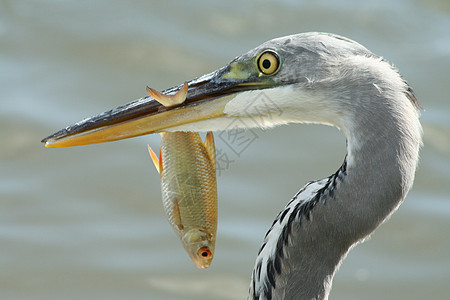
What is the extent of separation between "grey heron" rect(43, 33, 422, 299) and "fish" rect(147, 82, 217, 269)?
6cm

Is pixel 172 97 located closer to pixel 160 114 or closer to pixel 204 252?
pixel 160 114

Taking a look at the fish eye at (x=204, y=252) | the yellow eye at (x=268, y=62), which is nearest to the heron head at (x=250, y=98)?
the yellow eye at (x=268, y=62)

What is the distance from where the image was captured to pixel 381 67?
2.69 metres

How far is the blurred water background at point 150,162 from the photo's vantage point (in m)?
4.45

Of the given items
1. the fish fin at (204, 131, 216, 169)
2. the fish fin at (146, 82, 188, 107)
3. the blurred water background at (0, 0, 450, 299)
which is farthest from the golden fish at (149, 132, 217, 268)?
the blurred water background at (0, 0, 450, 299)

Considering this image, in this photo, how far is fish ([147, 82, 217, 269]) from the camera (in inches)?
119

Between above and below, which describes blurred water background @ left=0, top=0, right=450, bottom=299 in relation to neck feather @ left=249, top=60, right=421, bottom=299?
above

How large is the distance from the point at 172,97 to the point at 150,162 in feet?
7.02

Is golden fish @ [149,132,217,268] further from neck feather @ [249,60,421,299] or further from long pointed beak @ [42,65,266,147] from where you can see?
neck feather @ [249,60,421,299]

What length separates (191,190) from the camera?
3.05 metres

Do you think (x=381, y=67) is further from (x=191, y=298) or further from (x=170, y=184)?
(x=191, y=298)

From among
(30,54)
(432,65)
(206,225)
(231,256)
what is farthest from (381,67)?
(30,54)

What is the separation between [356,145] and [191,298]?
204 centimetres

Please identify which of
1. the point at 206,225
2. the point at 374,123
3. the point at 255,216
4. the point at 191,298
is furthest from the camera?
the point at 255,216
